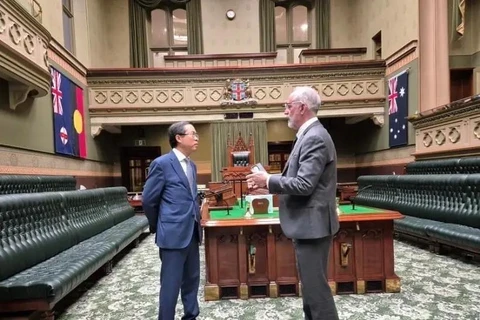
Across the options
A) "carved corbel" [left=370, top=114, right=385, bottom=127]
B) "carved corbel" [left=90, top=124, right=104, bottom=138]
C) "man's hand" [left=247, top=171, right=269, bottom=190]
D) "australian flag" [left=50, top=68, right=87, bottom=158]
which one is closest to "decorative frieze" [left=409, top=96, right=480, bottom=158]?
"carved corbel" [left=370, top=114, right=385, bottom=127]

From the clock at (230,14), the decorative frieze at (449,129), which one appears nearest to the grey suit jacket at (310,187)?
the decorative frieze at (449,129)

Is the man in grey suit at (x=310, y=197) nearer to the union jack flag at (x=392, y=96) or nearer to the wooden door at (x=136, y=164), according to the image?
the union jack flag at (x=392, y=96)

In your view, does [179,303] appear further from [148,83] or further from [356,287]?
[148,83]

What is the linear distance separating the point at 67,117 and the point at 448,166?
28.4 feet

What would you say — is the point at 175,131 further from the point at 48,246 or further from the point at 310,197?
the point at 48,246

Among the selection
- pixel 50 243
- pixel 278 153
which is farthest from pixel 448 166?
pixel 278 153

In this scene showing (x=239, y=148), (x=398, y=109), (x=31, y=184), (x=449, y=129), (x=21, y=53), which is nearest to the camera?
(x=21, y=53)

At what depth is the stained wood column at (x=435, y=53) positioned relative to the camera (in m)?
7.70

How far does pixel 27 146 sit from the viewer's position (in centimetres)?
621

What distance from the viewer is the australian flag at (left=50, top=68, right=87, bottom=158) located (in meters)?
7.46

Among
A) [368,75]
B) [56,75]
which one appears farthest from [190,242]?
[368,75]

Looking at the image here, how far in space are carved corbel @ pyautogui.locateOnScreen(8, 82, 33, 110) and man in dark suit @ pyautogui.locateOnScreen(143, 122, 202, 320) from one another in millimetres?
4793

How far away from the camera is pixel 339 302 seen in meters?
2.95

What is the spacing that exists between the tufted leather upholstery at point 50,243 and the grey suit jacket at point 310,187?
1.83m
